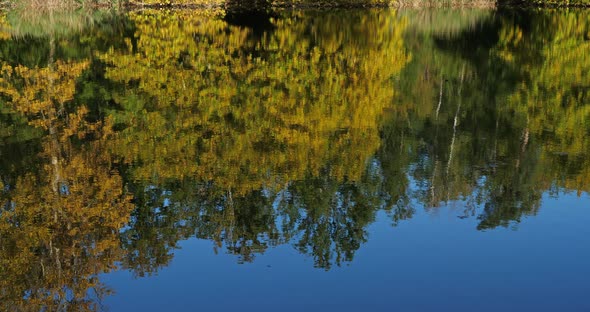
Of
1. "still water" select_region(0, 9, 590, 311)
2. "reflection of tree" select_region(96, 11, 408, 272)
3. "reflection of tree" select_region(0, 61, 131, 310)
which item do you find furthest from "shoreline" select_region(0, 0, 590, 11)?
"reflection of tree" select_region(0, 61, 131, 310)

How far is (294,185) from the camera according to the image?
10.3m

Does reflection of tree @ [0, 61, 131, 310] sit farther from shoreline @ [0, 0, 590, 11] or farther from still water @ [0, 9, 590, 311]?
shoreline @ [0, 0, 590, 11]

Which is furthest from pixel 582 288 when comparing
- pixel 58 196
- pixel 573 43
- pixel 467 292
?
pixel 573 43

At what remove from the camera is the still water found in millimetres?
7359

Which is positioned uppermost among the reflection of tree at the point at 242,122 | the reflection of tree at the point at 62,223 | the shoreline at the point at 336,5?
the reflection of tree at the point at 62,223

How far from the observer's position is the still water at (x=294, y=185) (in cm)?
736

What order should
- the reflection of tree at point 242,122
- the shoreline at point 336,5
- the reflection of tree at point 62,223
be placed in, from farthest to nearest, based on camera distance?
the shoreline at point 336,5 < the reflection of tree at point 242,122 < the reflection of tree at point 62,223

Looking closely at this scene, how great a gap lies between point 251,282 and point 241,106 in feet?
28.1

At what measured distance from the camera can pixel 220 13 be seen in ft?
143

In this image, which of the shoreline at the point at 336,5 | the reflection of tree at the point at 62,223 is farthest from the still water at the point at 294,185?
the shoreline at the point at 336,5

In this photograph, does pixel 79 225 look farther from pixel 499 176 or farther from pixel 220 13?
pixel 220 13

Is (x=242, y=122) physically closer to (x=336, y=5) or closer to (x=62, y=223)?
(x=62, y=223)

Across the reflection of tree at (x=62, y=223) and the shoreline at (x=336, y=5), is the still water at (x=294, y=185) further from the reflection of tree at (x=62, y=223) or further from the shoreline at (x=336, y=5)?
the shoreline at (x=336, y=5)

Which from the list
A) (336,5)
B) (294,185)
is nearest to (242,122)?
(294,185)
